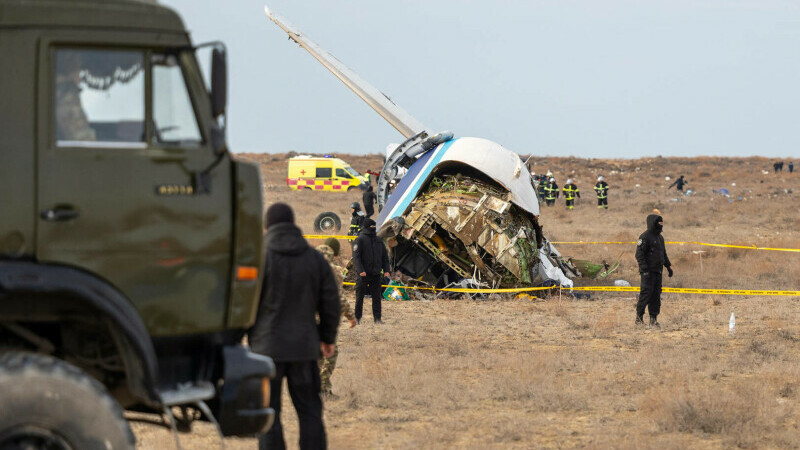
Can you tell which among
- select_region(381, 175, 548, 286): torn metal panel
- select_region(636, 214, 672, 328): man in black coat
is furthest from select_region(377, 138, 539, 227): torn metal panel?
select_region(636, 214, 672, 328): man in black coat

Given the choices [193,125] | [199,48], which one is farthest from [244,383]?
[199,48]

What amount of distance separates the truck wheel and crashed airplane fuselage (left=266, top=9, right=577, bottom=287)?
10577 millimetres

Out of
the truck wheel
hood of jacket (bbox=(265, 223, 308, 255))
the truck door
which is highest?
the truck door

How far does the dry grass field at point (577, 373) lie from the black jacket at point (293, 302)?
1.83 meters

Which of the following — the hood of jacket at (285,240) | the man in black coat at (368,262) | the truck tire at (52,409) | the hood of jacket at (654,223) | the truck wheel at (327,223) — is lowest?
the truck wheel at (327,223)

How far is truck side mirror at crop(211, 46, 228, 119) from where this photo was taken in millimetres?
5109

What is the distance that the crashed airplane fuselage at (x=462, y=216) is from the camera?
18406 mm

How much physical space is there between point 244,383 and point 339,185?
46.6 m

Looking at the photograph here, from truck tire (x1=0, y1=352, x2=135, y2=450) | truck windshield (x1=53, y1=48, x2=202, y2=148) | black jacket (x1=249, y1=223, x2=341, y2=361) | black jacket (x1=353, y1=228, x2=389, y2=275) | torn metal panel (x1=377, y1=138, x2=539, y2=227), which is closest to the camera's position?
truck tire (x1=0, y1=352, x2=135, y2=450)

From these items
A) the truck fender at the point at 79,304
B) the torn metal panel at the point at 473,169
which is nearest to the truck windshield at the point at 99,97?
the truck fender at the point at 79,304

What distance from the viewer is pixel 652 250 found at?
15156mm

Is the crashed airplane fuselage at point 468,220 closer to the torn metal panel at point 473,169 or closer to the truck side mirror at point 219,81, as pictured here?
the torn metal panel at point 473,169

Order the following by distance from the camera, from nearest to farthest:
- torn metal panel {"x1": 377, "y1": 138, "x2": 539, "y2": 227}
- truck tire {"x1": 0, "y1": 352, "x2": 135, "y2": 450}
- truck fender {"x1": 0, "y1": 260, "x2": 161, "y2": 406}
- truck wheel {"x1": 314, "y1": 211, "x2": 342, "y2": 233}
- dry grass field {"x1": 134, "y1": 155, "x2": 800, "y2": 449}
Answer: truck tire {"x1": 0, "y1": 352, "x2": 135, "y2": 450} → truck fender {"x1": 0, "y1": 260, "x2": 161, "y2": 406} → dry grass field {"x1": 134, "y1": 155, "x2": 800, "y2": 449} → torn metal panel {"x1": 377, "y1": 138, "x2": 539, "y2": 227} → truck wheel {"x1": 314, "y1": 211, "x2": 342, "y2": 233}

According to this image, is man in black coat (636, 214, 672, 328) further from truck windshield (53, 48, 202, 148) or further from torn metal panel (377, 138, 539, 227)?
truck windshield (53, 48, 202, 148)
